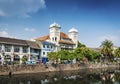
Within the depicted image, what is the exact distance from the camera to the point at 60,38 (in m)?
103

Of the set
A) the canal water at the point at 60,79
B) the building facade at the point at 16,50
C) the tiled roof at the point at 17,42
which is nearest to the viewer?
the canal water at the point at 60,79

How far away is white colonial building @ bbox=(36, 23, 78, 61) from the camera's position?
99.0 metres

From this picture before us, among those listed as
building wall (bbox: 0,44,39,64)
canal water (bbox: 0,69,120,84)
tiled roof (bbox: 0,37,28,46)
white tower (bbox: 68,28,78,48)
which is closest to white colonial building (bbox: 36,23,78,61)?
white tower (bbox: 68,28,78,48)

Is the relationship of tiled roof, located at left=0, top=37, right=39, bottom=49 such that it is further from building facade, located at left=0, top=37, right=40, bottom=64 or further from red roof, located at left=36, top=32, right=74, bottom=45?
red roof, located at left=36, top=32, right=74, bottom=45

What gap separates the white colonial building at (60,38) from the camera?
9901 centimetres

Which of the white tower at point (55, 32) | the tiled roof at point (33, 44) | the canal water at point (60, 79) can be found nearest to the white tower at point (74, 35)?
the white tower at point (55, 32)

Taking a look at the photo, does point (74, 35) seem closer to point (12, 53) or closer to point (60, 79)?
point (12, 53)

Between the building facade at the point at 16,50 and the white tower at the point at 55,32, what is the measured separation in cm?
1178

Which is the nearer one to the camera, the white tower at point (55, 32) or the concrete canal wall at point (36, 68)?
the concrete canal wall at point (36, 68)

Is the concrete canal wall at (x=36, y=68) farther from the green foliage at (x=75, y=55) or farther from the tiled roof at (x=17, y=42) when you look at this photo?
the tiled roof at (x=17, y=42)

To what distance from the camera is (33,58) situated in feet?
288

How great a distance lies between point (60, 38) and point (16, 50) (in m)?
28.0

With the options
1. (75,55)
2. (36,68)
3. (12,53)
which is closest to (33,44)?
(12,53)

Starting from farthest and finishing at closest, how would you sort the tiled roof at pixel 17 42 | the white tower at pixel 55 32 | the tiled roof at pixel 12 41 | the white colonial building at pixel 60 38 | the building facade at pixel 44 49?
the white colonial building at pixel 60 38 < the white tower at pixel 55 32 < the building facade at pixel 44 49 < the tiled roof at pixel 17 42 < the tiled roof at pixel 12 41
